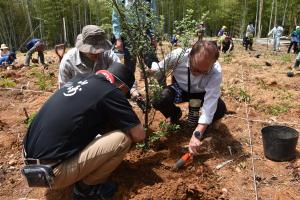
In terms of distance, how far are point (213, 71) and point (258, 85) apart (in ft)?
10.6

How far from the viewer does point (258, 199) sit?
2.66 m

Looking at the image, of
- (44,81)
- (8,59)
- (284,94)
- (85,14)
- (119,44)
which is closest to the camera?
(119,44)

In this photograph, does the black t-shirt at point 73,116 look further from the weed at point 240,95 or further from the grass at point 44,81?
the grass at point 44,81

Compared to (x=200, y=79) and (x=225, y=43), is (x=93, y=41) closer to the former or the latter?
(x=200, y=79)

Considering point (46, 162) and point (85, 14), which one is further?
point (85, 14)

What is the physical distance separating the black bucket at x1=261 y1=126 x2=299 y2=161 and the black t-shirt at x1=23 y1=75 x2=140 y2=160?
58.5 inches

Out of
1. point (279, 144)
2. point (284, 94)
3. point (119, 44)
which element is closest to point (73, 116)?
point (279, 144)

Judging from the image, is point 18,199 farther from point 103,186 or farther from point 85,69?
point 85,69

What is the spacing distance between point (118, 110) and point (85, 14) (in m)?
35.9

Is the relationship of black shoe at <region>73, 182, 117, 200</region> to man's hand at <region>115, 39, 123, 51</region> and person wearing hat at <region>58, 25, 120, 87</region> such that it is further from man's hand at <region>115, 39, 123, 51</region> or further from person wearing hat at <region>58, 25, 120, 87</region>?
man's hand at <region>115, 39, 123, 51</region>

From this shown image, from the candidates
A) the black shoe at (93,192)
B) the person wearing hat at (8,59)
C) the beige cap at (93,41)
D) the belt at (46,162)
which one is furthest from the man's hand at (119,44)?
the person wearing hat at (8,59)

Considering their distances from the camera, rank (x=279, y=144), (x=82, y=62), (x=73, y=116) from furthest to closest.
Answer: (x=82, y=62), (x=279, y=144), (x=73, y=116)

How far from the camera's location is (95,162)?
7.93 ft

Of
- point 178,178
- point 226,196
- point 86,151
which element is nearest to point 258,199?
point 226,196
